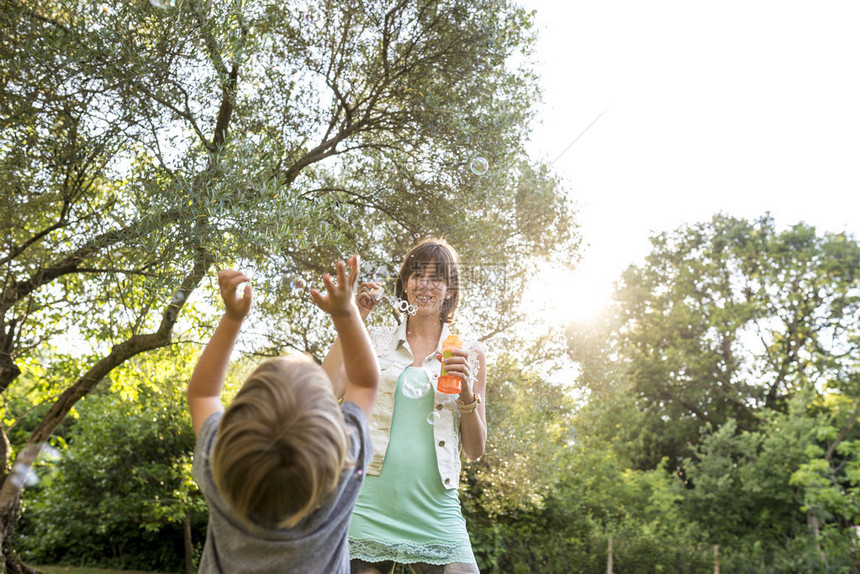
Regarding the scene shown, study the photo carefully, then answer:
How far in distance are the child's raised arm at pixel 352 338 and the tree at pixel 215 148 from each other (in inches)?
112

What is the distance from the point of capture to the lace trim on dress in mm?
Result: 1955

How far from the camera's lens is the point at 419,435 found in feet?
7.07

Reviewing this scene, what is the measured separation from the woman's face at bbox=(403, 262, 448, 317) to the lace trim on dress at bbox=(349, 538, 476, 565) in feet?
2.71

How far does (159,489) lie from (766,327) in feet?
54.4

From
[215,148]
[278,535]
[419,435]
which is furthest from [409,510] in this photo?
[215,148]

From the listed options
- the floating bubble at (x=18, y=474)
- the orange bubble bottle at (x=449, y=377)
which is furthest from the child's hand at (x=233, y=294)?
the floating bubble at (x=18, y=474)

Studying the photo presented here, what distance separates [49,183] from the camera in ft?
17.6

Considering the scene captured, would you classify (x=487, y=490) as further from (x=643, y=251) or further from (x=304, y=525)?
(x=643, y=251)

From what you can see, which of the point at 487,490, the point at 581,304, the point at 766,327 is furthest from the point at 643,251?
the point at 487,490

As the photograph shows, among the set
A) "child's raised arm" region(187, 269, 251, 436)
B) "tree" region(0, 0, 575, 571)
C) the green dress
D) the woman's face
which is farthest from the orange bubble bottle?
"tree" region(0, 0, 575, 571)

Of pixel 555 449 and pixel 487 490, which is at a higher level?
pixel 555 449

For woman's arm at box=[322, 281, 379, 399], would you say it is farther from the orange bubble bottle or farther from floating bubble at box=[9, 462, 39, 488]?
floating bubble at box=[9, 462, 39, 488]

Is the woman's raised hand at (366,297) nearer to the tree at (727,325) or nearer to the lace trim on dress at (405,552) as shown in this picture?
the lace trim on dress at (405,552)

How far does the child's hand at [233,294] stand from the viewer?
4.82 feet
